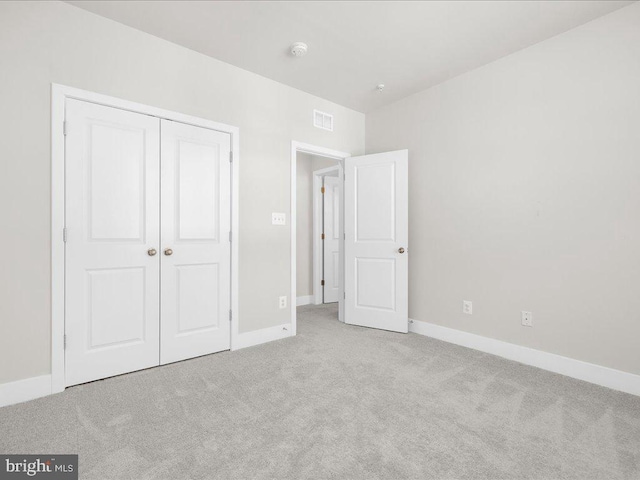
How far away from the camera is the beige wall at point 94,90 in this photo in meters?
2.03

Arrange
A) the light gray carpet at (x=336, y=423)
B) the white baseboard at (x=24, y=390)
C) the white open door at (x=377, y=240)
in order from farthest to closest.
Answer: the white open door at (x=377, y=240) → the white baseboard at (x=24, y=390) → the light gray carpet at (x=336, y=423)

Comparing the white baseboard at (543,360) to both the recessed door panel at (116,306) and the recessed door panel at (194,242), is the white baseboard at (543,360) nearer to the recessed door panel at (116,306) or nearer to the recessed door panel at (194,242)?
the recessed door panel at (194,242)

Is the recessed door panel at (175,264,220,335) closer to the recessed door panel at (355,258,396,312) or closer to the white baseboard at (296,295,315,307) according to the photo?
the recessed door panel at (355,258,396,312)

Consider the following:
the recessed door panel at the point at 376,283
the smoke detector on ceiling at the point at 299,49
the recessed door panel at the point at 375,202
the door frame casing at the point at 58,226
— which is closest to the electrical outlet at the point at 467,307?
the recessed door panel at the point at 376,283

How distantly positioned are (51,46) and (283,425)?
2.92m

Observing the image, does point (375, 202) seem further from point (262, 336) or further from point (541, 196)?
point (262, 336)

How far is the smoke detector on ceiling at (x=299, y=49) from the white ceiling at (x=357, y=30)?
5cm

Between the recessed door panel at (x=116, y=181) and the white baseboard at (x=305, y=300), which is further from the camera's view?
the white baseboard at (x=305, y=300)

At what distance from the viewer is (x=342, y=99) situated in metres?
3.77

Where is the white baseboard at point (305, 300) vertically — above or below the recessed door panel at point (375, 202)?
below

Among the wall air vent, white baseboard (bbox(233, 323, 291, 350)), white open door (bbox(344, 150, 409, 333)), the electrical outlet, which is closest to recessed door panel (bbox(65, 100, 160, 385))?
white baseboard (bbox(233, 323, 291, 350))

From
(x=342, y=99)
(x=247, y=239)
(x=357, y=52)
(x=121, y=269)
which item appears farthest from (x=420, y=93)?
(x=121, y=269)

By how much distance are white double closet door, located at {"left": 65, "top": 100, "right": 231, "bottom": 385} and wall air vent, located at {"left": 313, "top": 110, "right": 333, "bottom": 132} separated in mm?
1233

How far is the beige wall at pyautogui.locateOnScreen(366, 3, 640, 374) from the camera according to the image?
2.26 meters
